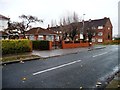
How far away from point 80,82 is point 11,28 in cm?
4142

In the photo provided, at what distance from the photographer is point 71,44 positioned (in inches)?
1548

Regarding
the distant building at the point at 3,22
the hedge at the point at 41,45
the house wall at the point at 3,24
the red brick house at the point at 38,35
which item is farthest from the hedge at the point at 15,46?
the distant building at the point at 3,22

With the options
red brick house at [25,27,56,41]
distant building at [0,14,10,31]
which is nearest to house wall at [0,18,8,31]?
distant building at [0,14,10,31]

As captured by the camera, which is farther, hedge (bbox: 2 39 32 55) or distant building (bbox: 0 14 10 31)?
distant building (bbox: 0 14 10 31)

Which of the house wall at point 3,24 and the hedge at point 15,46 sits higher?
the house wall at point 3,24

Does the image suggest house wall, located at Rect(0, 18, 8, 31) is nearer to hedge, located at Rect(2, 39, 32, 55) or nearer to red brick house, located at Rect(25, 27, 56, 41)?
red brick house, located at Rect(25, 27, 56, 41)

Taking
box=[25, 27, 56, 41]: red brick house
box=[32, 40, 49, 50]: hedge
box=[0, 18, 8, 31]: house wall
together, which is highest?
box=[0, 18, 8, 31]: house wall

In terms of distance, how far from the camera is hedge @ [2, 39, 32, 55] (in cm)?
2131

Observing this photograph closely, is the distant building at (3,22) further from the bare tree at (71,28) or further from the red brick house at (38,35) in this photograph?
the bare tree at (71,28)

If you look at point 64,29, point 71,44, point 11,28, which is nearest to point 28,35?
point 11,28

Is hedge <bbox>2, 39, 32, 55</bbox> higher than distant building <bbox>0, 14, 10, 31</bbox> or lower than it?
lower

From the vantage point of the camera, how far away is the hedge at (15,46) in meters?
21.3

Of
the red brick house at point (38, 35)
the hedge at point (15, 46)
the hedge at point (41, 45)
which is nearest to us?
the hedge at point (15, 46)

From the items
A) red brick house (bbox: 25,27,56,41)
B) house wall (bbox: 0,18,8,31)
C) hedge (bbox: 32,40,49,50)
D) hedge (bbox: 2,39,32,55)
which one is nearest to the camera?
hedge (bbox: 2,39,32,55)
